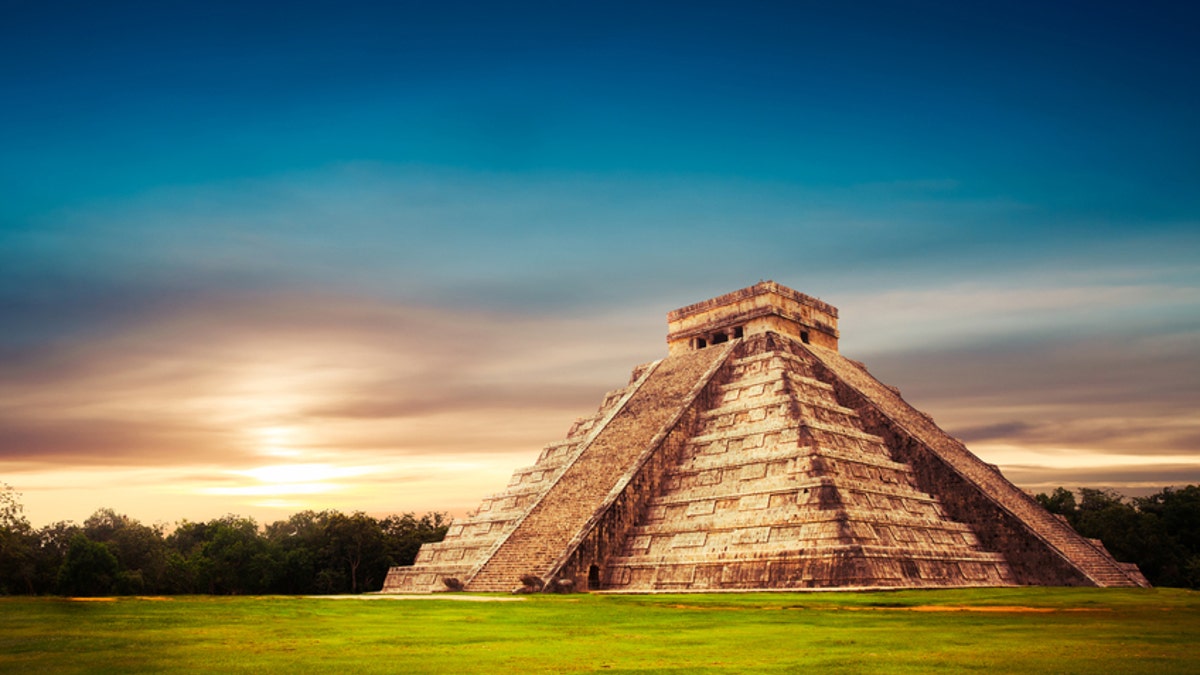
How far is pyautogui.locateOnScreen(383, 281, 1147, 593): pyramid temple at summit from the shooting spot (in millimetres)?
27203

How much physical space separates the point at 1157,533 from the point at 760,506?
3418 centimetres

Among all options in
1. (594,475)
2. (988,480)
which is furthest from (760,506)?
(988,480)

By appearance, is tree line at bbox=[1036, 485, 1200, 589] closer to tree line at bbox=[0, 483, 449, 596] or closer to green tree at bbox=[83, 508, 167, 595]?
tree line at bbox=[0, 483, 449, 596]

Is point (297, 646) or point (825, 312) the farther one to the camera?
point (825, 312)

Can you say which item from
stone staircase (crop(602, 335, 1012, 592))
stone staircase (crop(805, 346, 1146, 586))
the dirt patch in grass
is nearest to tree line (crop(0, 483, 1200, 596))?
stone staircase (crop(805, 346, 1146, 586))

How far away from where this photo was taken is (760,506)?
28.9m

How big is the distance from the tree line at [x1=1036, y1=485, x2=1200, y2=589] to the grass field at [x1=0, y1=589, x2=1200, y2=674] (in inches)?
1315

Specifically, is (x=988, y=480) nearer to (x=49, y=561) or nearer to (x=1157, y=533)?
(x=1157, y=533)

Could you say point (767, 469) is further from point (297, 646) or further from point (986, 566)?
point (297, 646)

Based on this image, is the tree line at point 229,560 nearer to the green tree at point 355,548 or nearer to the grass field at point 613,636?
the green tree at point 355,548

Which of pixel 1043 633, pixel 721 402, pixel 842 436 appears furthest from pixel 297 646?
pixel 721 402

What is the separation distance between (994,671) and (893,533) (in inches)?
765

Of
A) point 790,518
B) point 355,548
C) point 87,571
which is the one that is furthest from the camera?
point 355,548

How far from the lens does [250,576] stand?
52.4 metres
